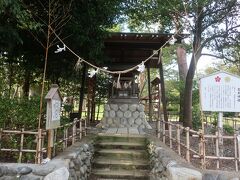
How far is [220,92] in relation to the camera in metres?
5.86

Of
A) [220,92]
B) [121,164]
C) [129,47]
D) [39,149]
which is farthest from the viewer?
[129,47]

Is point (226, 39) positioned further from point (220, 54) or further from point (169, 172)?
point (169, 172)

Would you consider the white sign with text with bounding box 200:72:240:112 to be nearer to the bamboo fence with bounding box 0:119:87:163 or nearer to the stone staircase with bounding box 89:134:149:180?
the stone staircase with bounding box 89:134:149:180

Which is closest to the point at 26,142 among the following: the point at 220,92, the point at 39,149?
the point at 39,149

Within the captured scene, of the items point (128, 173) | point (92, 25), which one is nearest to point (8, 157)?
point (128, 173)

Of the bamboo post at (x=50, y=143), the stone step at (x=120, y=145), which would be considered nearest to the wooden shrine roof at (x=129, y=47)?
the stone step at (x=120, y=145)

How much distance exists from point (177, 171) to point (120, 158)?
2.90m

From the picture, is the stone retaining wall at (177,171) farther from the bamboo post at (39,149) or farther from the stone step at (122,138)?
the bamboo post at (39,149)

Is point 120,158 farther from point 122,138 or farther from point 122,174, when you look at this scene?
point 122,138

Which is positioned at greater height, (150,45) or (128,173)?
(150,45)

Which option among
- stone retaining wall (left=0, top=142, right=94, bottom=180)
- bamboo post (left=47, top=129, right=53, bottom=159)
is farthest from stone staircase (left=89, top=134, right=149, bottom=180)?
bamboo post (left=47, top=129, right=53, bottom=159)

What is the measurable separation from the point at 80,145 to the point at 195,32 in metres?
5.27

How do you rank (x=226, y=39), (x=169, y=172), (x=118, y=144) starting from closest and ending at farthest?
(x=169, y=172) < (x=118, y=144) < (x=226, y=39)

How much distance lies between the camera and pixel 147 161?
24.8 ft
